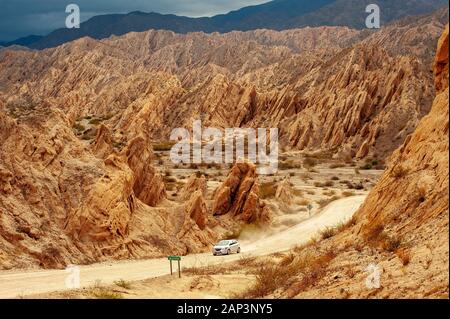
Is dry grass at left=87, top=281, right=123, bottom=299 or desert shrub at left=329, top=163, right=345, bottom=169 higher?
dry grass at left=87, top=281, right=123, bottom=299

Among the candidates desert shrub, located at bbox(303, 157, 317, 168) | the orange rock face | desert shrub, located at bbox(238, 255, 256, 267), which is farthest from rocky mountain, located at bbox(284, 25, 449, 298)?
desert shrub, located at bbox(303, 157, 317, 168)

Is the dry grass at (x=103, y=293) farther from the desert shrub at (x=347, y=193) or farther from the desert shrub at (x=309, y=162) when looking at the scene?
the desert shrub at (x=309, y=162)

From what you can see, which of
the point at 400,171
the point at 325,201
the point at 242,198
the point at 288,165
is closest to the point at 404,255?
the point at 400,171

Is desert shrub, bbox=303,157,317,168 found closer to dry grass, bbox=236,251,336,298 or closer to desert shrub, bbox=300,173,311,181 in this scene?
desert shrub, bbox=300,173,311,181

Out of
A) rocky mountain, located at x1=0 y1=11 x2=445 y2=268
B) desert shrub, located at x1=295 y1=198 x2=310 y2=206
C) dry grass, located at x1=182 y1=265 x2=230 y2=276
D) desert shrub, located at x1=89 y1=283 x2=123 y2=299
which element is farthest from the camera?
desert shrub, located at x1=295 y1=198 x2=310 y2=206

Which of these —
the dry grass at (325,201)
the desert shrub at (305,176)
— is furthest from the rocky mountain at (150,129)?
the desert shrub at (305,176)

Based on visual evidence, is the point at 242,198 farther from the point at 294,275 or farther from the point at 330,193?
the point at 294,275
